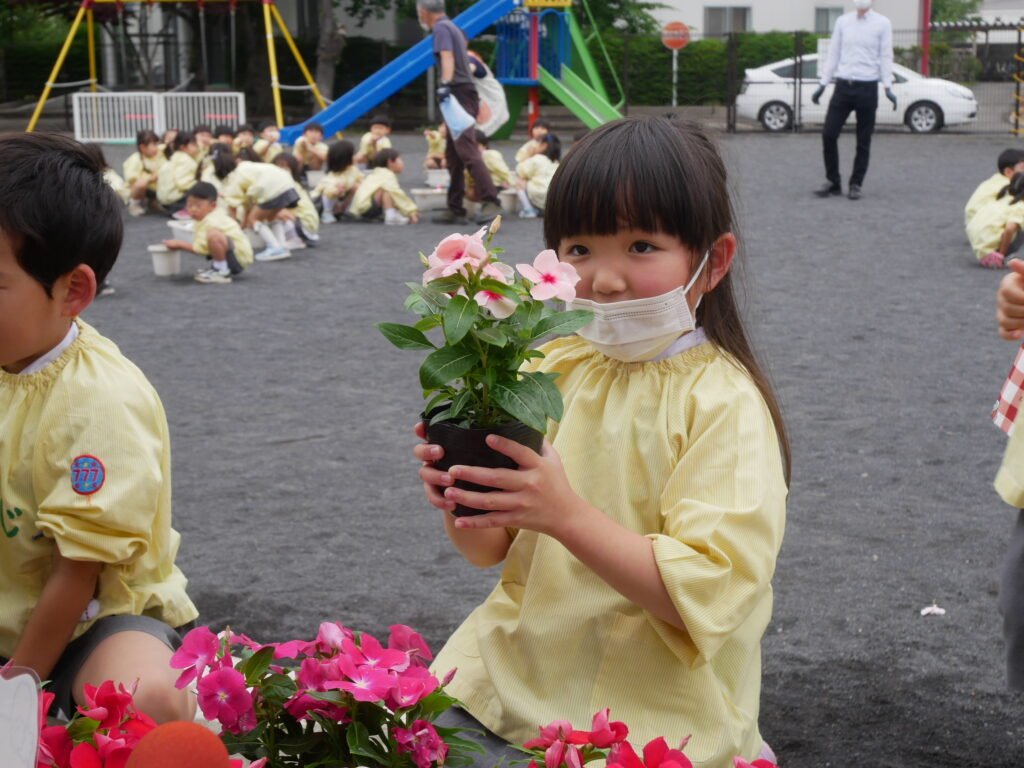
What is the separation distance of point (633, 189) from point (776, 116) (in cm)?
2220

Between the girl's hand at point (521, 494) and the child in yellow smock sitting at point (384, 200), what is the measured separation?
36.7 ft

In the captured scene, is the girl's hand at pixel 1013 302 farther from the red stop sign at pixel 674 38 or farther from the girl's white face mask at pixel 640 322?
the red stop sign at pixel 674 38

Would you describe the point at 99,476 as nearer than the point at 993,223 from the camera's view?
Yes

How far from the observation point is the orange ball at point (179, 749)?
116cm

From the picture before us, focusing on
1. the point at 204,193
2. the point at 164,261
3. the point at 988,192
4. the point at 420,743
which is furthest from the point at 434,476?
the point at 988,192

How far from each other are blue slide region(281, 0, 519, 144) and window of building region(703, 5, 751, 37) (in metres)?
19.8

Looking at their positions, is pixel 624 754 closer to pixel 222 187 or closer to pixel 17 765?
pixel 17 765

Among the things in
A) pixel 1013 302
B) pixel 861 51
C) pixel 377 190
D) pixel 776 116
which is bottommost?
pixel 377 190

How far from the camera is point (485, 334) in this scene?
1493 mm

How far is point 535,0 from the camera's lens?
18.5 metres

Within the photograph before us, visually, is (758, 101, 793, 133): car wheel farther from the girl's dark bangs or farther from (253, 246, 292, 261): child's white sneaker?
the girl's dark bangs

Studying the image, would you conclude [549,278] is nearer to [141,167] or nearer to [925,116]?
[141,167]

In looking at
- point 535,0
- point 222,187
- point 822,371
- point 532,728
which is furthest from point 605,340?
point 535,0

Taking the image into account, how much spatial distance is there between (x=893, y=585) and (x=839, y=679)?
0.68 m
